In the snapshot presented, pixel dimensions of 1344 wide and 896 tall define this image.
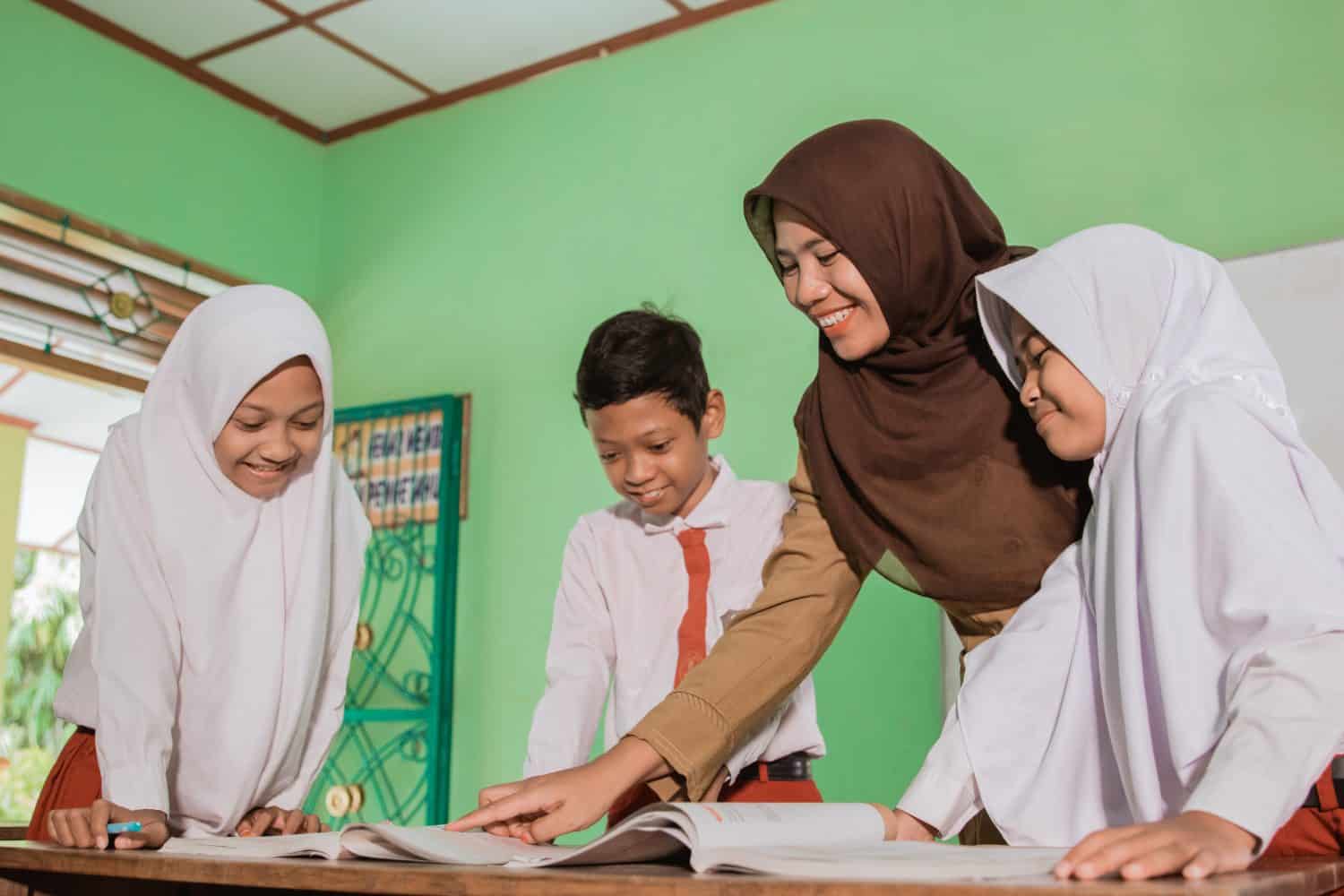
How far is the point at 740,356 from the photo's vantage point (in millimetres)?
3127

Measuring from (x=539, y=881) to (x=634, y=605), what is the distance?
1253 mm

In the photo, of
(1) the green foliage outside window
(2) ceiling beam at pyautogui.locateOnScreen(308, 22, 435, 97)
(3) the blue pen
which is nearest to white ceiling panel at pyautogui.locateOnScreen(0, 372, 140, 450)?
(1) the green foliage outside window

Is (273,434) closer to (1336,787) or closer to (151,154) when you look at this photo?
(1336,787)

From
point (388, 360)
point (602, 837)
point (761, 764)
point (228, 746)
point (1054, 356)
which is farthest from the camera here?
point (388, 360)

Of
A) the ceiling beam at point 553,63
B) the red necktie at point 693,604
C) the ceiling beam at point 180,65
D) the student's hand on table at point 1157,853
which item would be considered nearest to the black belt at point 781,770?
the red necktie at point 693,604

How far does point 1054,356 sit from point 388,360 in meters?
2.86

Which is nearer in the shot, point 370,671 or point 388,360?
point 370,671

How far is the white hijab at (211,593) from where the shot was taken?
5.02 ft

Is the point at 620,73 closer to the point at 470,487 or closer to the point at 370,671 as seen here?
the point at 470,487

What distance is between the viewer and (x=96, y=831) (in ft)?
4.06

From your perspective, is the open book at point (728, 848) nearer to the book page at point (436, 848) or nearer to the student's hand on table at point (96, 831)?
the book page at point (436, 848)

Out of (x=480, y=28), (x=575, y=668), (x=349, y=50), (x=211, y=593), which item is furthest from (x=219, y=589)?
(x=349, y=50)

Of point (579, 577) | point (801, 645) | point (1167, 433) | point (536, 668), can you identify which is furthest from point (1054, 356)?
point (536, 668)

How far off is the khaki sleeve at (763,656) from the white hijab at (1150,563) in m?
0.21
